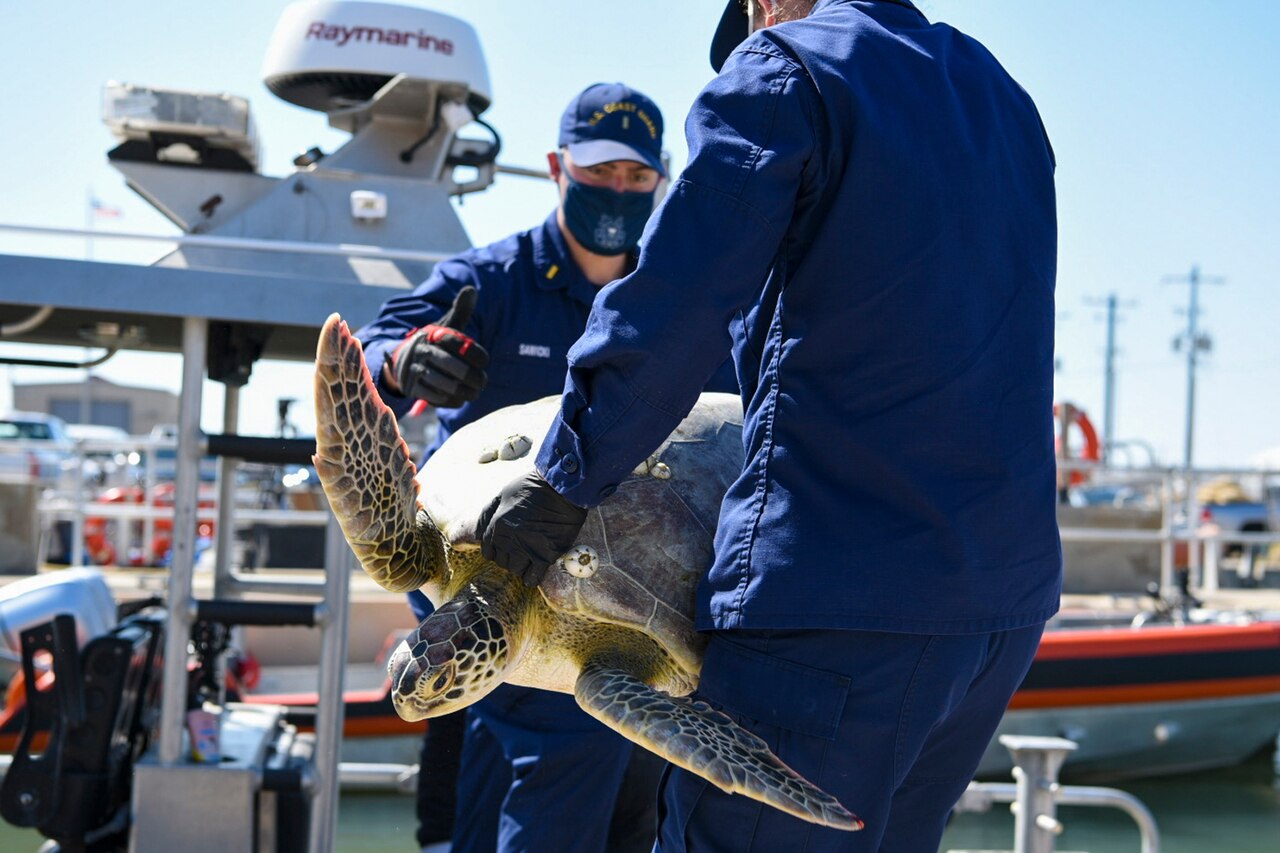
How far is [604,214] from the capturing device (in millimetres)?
3051

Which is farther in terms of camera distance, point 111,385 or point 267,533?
point 111,385

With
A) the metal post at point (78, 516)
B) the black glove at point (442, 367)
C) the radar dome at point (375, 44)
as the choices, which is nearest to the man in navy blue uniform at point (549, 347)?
the black glove at point (442, 367)

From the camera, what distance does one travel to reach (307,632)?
24.8ft

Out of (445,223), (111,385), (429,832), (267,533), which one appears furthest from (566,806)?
(111,385)

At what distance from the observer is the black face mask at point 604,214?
9.97 feet

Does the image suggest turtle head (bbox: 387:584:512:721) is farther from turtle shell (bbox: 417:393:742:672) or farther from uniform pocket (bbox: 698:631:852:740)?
uniform pocket (bbox: 698:631:852:740)

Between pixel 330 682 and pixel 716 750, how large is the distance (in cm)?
200

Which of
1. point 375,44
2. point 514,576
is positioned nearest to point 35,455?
point 375,44

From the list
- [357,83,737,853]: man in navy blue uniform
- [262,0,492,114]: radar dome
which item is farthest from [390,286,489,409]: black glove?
[262,0,492,114]: radar dome

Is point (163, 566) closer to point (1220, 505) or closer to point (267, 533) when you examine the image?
point (267, 533)

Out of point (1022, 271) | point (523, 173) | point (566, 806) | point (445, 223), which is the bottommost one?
point (566, 806)

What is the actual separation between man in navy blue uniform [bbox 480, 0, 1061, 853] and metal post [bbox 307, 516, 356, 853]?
1.76 metres

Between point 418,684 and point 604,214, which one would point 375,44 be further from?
point 418,684

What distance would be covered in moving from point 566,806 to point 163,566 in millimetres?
9526
